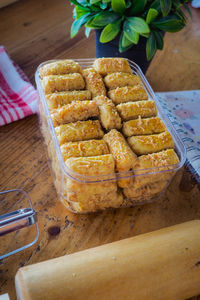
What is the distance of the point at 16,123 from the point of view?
37.8 inches

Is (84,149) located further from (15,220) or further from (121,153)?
(15,220)

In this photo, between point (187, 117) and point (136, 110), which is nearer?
point (136, 110)

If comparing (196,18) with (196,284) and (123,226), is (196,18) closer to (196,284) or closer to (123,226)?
(123,226)

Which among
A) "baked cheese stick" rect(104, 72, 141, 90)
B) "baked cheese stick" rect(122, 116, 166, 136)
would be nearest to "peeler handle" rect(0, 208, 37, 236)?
"baked cheese stick" rect(122, 116, 166, 136)

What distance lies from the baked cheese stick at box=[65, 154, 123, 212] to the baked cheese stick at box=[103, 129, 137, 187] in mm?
19

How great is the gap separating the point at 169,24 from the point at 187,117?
35 cm

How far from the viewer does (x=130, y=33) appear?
92cm

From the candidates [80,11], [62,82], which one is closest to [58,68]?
[62,82]

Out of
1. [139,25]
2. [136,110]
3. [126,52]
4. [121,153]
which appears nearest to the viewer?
[121,153]

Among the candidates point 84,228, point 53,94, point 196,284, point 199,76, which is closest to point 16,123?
point 53,94

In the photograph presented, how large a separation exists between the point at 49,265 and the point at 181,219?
15.9 inches

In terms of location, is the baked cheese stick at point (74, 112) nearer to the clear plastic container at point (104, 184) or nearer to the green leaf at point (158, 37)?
the clear plastic container at point (104, 184)

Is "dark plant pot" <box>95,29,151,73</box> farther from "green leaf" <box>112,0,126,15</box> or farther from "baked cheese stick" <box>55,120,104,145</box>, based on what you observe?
"baked cheese stick" <box>55,120,104,145</box>

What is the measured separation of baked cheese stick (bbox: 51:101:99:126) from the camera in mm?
739
